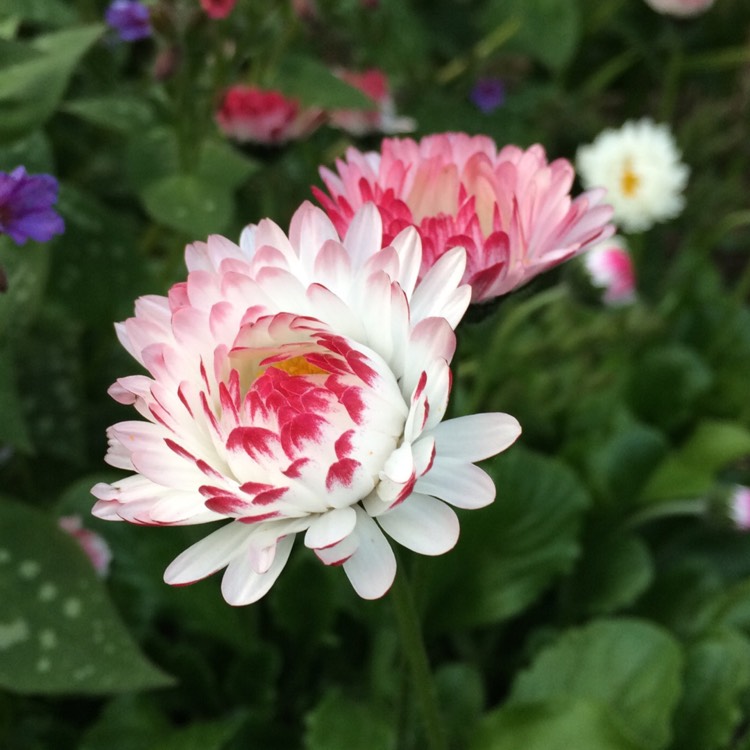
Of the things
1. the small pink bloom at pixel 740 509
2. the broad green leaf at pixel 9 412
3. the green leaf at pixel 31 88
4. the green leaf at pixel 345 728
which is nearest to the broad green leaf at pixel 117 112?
the green leaf at pixel 31 88

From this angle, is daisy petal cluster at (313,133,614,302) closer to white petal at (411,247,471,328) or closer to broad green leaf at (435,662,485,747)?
white petal at (411,247,471,328)

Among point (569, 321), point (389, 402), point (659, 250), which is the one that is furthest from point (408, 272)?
point (659, 250)

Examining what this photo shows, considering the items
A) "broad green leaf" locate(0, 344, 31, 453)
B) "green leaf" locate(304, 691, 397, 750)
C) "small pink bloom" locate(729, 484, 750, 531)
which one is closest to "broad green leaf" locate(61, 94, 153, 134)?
"broad green leaf" locate(0, 344, 31, 453)

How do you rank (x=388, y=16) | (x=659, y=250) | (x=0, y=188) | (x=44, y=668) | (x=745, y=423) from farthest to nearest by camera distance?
1. (x=659, y=250)
2. (x=388, y=16)
3. (x=745, y=423)
4. (x=44, y=668)
5. (x=0, y=188)

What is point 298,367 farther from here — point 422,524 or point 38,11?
point 38,11

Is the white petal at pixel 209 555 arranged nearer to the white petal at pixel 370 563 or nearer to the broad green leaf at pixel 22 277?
the white petal at pixel 370 563

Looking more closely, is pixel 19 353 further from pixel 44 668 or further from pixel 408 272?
pixel 408 272

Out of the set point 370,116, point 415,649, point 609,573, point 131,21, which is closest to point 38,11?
point 131,21
